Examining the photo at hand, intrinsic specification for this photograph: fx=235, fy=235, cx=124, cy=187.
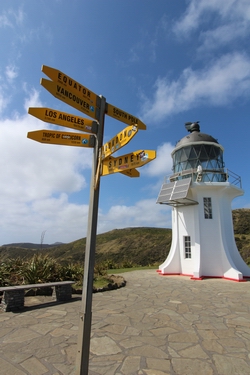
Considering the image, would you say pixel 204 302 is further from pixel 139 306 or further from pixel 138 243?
pixel 138 243

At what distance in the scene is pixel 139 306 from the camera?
20.2 ft

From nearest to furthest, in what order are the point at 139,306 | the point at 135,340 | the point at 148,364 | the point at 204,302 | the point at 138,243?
the point at 148,364
the point at 135,340
the point at 139,306
the point at 204,302
the point at 138,243

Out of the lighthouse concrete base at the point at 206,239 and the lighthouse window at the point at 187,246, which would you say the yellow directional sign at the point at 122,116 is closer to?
the lighthouse concrete base at the point at 206,239

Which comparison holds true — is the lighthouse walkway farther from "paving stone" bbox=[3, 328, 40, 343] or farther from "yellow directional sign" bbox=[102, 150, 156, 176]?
"yellow directional sign" bbox=[102, 150, 156, 176]

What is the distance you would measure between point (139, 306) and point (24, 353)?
11.2 feet

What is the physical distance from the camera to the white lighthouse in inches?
472

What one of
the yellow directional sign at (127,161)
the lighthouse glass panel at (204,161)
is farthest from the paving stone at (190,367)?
the lighthouse glass panel at (204,161)

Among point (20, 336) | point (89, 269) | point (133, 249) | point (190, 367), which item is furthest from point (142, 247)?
point (89, 269)

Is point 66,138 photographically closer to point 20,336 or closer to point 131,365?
point 131,365

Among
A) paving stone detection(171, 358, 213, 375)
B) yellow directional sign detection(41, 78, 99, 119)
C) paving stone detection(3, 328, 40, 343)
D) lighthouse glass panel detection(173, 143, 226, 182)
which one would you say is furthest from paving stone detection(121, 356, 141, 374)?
lighthouse glass panel detection(173, 143, 226, 182)

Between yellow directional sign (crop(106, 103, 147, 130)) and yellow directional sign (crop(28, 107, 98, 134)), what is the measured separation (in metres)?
0.27

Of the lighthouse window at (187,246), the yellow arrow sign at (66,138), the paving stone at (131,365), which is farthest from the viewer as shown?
the lighthouse window at (187,246)

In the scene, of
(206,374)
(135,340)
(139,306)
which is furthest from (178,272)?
(206,374)

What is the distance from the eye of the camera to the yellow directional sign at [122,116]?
9.51 ft
